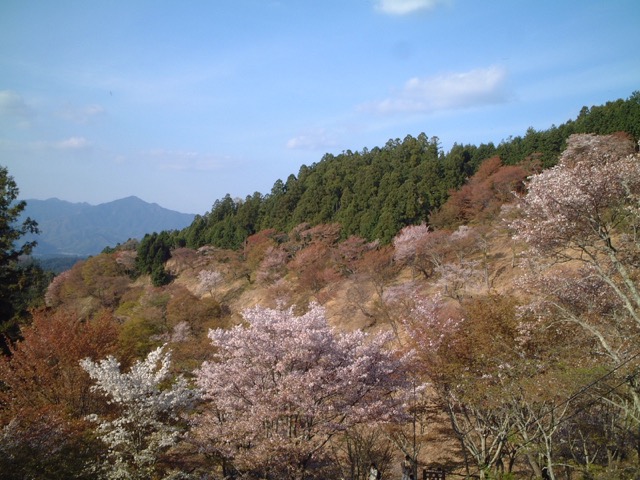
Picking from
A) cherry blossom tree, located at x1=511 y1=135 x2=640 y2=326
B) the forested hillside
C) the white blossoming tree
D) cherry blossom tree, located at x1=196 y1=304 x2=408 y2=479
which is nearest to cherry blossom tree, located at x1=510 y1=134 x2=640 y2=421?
cherry blossom tree, located at x1=511 y1=135 x2=640 y2=326

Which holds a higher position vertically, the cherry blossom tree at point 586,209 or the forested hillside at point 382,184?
the forested hillside at point 382,184

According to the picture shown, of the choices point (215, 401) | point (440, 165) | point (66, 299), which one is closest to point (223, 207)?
point (66, 299)

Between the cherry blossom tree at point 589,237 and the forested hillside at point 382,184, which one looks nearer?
the cherry blossom tree at point 589,237

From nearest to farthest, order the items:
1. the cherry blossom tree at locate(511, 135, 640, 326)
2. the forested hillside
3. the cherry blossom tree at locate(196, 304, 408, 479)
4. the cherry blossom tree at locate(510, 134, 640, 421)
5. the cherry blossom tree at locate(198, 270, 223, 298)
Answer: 1. the cherry blossom tree at locate(196, 304, 408, 479)
2. the cherry blossom tree at locate(510, 134, 640, 421)
3. the cherry blossom tree at locate(511, 135, 640, 326)
4. the forested hillside
5. the cherry blossom tree at locate(198, 270, 223, 298)

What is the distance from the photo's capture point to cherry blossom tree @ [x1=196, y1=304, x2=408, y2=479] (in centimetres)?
860

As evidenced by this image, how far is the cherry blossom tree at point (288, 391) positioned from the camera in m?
8.60

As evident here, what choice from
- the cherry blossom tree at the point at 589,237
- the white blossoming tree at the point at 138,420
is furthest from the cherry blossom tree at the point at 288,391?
the cherry blossom tree at the point at 589,237

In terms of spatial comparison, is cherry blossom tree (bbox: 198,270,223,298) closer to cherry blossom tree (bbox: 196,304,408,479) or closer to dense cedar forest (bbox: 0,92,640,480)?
dense cedar forest (bbox: 0,92,640,480)

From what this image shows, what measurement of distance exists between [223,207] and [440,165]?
32245 millimetres

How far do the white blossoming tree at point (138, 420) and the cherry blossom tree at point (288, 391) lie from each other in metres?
0.70

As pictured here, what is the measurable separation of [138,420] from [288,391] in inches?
132

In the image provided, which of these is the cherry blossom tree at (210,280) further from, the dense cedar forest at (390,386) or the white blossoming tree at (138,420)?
the white blossoming tree at (138,420)

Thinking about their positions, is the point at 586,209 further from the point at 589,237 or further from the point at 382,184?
the point at 382,184

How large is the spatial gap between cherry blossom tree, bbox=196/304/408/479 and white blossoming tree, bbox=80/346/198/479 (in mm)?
704
